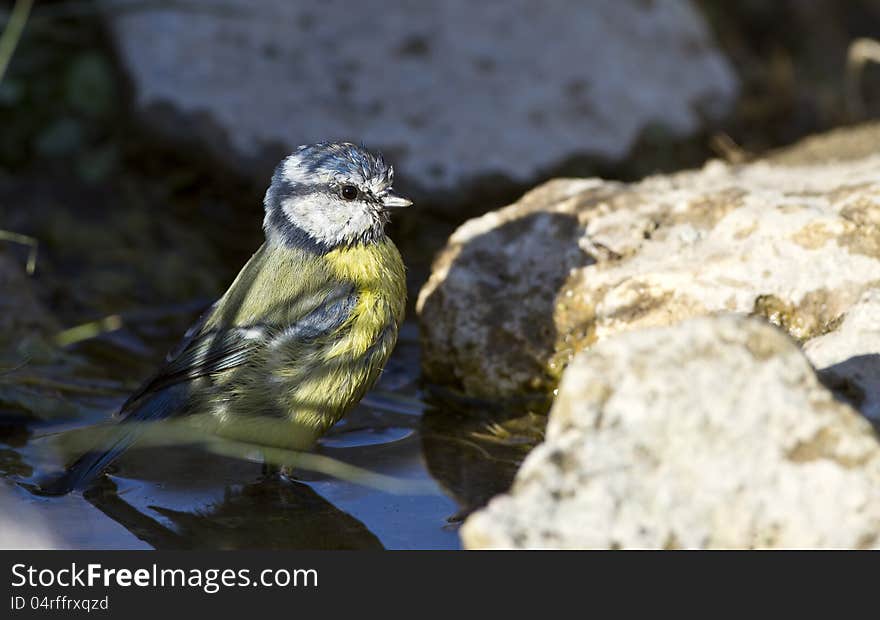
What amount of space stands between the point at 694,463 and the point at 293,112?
4.30 m

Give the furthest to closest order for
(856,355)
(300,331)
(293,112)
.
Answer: (293,112), (300,331), (856,355)

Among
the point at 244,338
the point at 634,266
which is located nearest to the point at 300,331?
the point at 244,338

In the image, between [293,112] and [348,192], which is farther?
[293,112]

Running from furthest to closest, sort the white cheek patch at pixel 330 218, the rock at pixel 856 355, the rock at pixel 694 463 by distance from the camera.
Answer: the white cheek patch at pixel 330 218 < the rock at pixel 856 355 < the rock at pixel 694 463

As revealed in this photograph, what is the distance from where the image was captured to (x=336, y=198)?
14.2 ft

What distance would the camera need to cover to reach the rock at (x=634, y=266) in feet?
13.3

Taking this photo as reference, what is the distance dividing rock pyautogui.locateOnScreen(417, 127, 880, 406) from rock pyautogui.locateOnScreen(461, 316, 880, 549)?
1300 millimetres

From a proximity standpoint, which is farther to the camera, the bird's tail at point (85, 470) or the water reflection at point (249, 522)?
the bird's tail at point (85, 470)

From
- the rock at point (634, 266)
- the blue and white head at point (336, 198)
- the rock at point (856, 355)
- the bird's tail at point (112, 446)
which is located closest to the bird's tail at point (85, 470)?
the bird's tail at point (112, 446)

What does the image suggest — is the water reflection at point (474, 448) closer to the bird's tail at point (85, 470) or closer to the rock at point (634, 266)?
the rock at point (634, 266)

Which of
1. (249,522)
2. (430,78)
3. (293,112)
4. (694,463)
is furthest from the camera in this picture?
(430,78)

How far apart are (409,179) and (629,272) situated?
2.19 meters

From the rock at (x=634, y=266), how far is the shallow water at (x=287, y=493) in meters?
0.34

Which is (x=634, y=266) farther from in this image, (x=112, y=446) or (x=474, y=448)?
(x=112, y=446)
